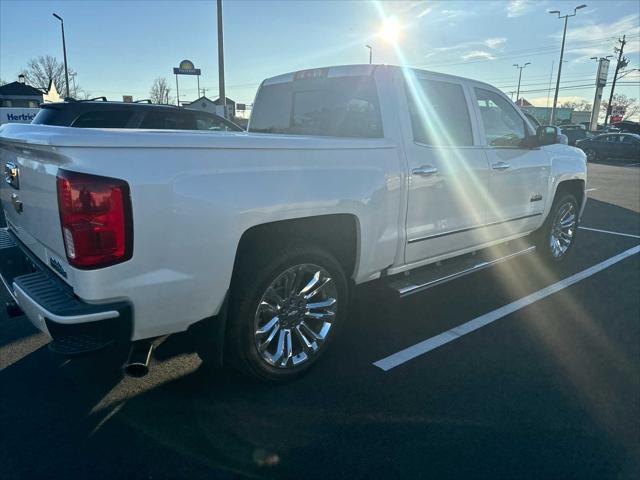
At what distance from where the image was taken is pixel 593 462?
243 cm

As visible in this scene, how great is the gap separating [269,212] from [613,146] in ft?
88.2

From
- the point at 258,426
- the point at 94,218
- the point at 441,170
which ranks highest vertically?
the point at 441,170

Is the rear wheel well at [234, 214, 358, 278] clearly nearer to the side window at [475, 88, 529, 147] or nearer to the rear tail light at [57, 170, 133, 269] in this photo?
the rear tail light at [57, 170, 133, 269]

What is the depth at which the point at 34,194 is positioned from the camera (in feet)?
8.30

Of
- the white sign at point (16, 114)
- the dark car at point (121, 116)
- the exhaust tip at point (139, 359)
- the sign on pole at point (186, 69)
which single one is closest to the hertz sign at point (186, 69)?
the sign on pole at point (186, 69)

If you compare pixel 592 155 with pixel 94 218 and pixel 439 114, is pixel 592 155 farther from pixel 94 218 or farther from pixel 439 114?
pixel 94 218

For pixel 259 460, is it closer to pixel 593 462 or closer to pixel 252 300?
pixel 252 300

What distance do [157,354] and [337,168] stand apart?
1869 mm

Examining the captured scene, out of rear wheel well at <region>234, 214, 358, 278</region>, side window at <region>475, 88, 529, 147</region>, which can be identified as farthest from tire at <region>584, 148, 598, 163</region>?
rear wheel well at <region>234, 214, 358, 278</region>

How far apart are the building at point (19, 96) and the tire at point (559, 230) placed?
161 feet

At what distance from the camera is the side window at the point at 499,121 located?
4480 mm

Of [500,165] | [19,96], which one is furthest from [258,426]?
[19,96]

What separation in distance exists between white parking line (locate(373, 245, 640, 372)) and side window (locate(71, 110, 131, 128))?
590 cm

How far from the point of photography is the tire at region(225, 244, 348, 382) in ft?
8.98
